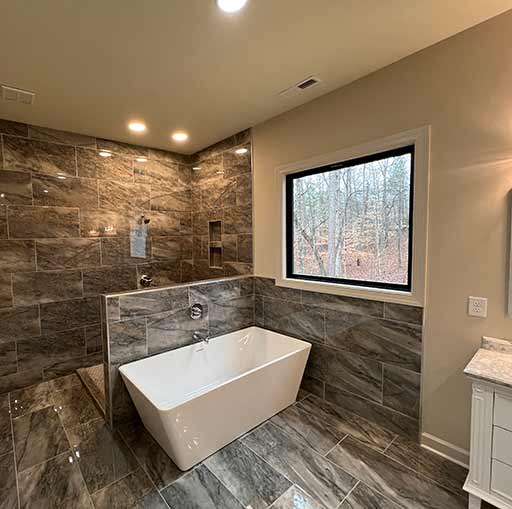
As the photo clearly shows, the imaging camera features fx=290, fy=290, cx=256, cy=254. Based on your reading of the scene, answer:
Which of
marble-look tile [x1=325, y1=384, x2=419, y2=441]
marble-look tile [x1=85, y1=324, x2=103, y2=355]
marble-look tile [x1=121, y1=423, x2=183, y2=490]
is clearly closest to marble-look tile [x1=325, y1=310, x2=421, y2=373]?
marble-look tile [x1=325, y1=384, x2=419, y2=441]

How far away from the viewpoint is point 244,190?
11.3ft

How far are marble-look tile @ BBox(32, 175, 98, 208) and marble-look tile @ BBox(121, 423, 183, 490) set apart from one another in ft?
8.02

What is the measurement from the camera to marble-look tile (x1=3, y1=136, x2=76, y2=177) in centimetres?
297

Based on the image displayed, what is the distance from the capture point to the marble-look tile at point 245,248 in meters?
3.42

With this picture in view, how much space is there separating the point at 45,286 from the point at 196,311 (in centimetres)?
177

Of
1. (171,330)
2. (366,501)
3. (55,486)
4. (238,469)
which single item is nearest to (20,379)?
(55,486)

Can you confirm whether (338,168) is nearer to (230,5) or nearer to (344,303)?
(344,303)

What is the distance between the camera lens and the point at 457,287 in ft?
6.30

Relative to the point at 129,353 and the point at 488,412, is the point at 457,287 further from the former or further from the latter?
the point at 129,353

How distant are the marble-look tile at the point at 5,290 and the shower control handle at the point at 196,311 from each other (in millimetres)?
1918

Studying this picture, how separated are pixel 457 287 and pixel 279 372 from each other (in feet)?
4.72

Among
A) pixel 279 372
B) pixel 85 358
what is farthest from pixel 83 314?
pixel 279 372

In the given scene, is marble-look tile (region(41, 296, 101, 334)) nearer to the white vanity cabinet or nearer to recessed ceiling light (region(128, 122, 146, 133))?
recessed ceiling light (region(128, 122, 146, 133))

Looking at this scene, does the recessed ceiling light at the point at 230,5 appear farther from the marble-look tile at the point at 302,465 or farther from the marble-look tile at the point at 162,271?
the marble-look tile at the point at 162,271
